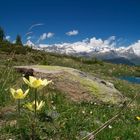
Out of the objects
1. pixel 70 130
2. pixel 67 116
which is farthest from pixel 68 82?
pixel 70 130

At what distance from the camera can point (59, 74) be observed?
15.4 m

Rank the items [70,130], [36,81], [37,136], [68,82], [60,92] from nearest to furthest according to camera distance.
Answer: [36,81]
[37,136]
[70,130]
[60,92]
[68,82]

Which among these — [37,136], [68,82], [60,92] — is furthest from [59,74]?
[37,136]

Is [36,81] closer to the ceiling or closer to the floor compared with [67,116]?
closer to the ceiling

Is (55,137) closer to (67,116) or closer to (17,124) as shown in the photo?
(17,124)

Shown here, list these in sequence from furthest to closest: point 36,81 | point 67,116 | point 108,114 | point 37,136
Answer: point 108,114 → point 67,116 → point 37,136 → point 36,81

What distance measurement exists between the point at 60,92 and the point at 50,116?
16.9 feet

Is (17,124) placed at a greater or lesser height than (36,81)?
lesser

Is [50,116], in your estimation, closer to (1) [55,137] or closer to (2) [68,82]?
(1) [55,137]

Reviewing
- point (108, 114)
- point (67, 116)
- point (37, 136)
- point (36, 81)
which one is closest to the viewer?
point (36, 81)

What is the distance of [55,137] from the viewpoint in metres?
7.75

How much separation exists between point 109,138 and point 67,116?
164 centimetres

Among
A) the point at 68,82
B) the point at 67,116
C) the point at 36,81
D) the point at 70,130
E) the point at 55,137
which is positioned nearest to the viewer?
the point at 36,81

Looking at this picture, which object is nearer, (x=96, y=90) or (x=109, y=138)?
(x=109, y=138)
